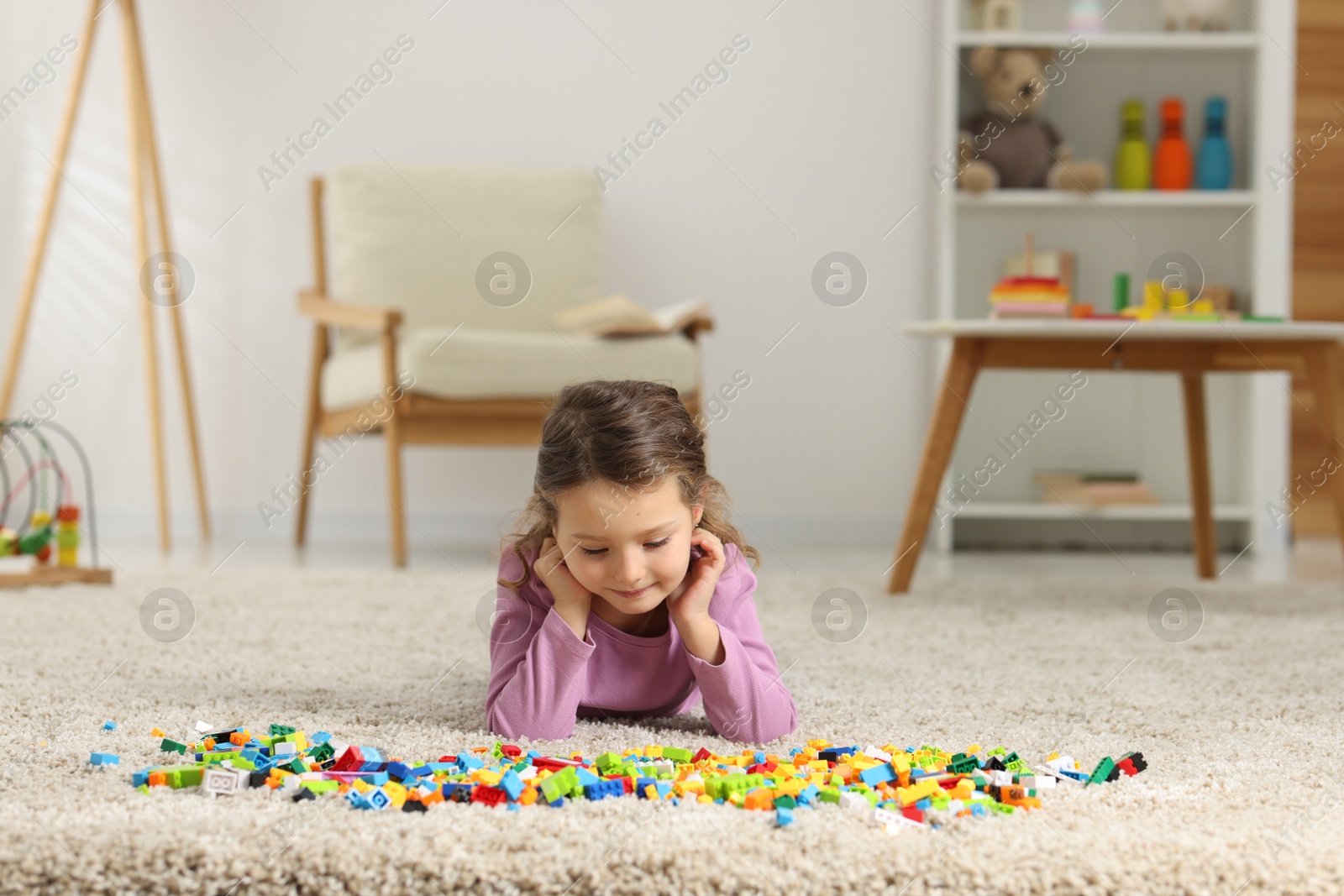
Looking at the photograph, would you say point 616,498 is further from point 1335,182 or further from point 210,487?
point 1335,182

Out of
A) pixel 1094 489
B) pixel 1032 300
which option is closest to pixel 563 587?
pixel 1032 300

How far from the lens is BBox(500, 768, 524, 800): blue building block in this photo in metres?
0.82

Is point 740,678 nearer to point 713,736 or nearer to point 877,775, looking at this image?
point 713,736

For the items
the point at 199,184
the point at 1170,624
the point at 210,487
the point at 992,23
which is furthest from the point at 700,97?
the point at 1170,624

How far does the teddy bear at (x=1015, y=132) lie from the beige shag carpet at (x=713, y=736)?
125 centimetres

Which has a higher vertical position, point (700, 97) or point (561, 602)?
point (700, 97)

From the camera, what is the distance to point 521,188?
2.81 metres

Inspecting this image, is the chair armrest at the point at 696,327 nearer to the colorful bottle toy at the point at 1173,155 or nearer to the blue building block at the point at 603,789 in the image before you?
the colorful bottle toy at the point at 1173,155

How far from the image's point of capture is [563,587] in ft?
3.31

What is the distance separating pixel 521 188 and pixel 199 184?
89 cm

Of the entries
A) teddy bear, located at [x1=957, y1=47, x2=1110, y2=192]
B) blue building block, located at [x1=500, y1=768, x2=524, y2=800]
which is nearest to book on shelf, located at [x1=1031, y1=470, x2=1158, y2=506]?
teddy bear, located at [x1=957, y1=47, x2=1110, y2=192]

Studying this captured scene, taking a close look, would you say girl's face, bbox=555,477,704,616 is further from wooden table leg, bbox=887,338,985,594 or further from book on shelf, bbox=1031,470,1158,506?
book on shelf, bbox=1031,470,1158,506

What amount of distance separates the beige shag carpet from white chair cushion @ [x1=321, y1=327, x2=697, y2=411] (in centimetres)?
47

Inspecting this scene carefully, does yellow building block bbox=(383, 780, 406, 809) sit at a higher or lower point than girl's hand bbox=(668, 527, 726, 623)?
lower
